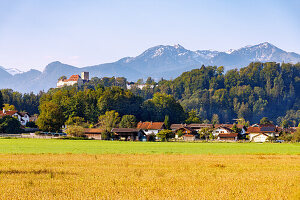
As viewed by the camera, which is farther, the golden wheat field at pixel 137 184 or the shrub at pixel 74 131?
the shrub at pixel 74 131

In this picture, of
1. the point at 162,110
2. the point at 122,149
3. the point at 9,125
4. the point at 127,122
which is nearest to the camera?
the point at 122,149

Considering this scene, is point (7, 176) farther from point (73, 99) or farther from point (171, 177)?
point (73, 99)

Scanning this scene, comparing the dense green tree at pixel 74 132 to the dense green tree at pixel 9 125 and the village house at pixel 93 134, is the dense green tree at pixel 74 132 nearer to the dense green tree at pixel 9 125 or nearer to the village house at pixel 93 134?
the village house at pixel 93 134

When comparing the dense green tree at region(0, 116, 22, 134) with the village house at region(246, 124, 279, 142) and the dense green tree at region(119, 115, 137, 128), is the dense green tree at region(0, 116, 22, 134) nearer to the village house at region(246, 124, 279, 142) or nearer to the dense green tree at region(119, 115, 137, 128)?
the dense green tree at region(119, 115, 137, 128)

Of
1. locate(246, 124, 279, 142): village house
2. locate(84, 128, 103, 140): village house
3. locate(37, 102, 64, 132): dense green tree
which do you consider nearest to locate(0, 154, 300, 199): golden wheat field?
locate(84, 128, 103, 140): village house

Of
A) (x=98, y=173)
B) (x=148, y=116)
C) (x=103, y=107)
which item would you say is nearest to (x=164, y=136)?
(x=103, y=107)

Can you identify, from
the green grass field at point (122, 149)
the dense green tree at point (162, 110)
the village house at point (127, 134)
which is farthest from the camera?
the dense green tree at point (162, 110)

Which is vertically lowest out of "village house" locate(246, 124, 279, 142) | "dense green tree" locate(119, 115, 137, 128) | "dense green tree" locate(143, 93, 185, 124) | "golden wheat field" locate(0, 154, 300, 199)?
"village house" locate(246, 124, 279, 142)

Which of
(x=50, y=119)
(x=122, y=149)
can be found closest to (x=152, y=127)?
(x=50, y=119)

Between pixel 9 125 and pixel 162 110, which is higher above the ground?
pixel 162 110

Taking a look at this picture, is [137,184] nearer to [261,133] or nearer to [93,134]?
[93,134]

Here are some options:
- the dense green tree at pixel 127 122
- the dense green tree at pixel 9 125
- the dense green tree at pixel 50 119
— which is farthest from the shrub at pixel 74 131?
the dense green tree at pixel 127 122

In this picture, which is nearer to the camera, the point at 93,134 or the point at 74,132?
the point at 74,132

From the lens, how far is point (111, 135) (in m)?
111
